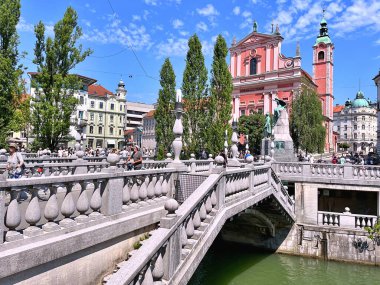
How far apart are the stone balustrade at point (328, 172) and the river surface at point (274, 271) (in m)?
4.16

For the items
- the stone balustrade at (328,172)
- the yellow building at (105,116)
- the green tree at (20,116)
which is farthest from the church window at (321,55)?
the green tree at (20,116)

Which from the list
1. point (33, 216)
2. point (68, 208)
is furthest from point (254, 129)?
point (33, 216)

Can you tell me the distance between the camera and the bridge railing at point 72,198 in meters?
3.62

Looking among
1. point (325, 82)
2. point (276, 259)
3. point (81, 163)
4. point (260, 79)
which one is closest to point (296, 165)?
point (276, 259)

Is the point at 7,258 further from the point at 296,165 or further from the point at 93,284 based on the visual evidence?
the point at 296,165

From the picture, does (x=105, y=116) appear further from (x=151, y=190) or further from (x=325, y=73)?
(x=151, y=190)

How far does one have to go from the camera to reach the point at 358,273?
1472 centimetres

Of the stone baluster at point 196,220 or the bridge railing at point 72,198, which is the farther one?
the stone baluster at point 196,220

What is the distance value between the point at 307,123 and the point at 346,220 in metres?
24.8

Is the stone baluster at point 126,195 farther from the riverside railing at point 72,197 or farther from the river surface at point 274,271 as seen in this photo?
the river surface at point 274,271

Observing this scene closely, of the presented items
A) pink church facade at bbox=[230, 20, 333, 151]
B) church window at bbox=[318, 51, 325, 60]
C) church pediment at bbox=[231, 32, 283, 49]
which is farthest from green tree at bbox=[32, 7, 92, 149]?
church window at bbox=[318, 51, 325, 60]

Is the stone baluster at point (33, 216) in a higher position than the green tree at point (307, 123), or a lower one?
lower

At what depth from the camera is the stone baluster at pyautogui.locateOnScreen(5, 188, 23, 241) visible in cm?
356

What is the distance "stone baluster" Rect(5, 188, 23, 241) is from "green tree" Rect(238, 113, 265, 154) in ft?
154
